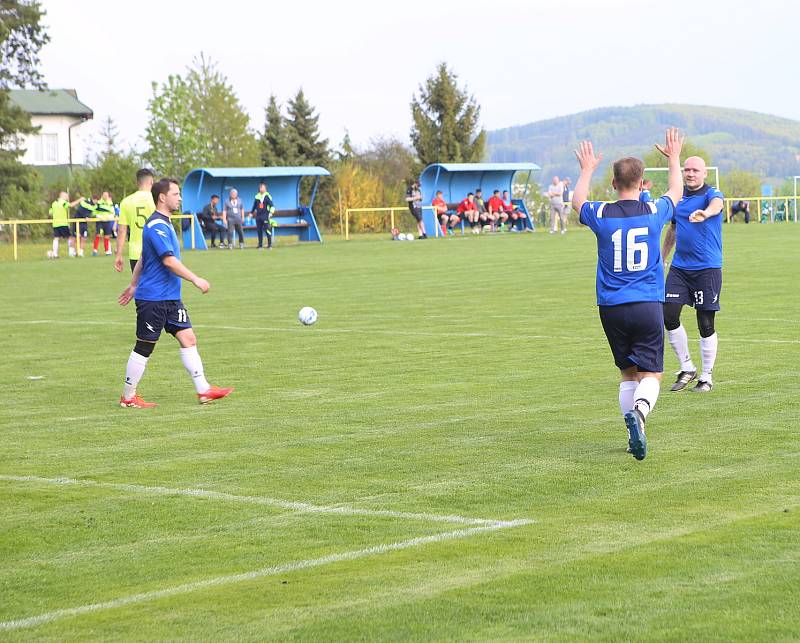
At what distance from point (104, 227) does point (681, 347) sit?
36.8 meters

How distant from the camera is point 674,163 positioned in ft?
29.2

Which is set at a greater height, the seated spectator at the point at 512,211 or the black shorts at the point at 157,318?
the seated spectator at the point at 512,211

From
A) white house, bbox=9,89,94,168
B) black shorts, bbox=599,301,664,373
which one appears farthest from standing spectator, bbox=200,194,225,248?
white house, bbox=9,89,94,168

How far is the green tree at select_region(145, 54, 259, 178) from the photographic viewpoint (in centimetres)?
7644

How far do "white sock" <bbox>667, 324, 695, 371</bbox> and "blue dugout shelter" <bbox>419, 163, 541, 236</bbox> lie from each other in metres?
38.6

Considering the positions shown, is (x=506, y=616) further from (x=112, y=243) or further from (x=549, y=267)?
(x=112, y=243)

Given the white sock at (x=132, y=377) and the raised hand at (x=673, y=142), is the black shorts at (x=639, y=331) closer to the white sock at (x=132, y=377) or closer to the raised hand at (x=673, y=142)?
the raised hand at (x=673, y=142)

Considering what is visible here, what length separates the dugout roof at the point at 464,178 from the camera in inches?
2050

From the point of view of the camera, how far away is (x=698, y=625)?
5.02 meters

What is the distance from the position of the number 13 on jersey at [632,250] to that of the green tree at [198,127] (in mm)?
68808

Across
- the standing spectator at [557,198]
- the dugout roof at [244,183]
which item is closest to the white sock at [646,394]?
the dugout roof at [244,183]

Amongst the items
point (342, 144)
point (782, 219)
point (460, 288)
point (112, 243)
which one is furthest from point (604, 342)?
point (342, 144)

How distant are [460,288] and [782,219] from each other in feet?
136

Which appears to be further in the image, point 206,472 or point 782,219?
point 782,219
